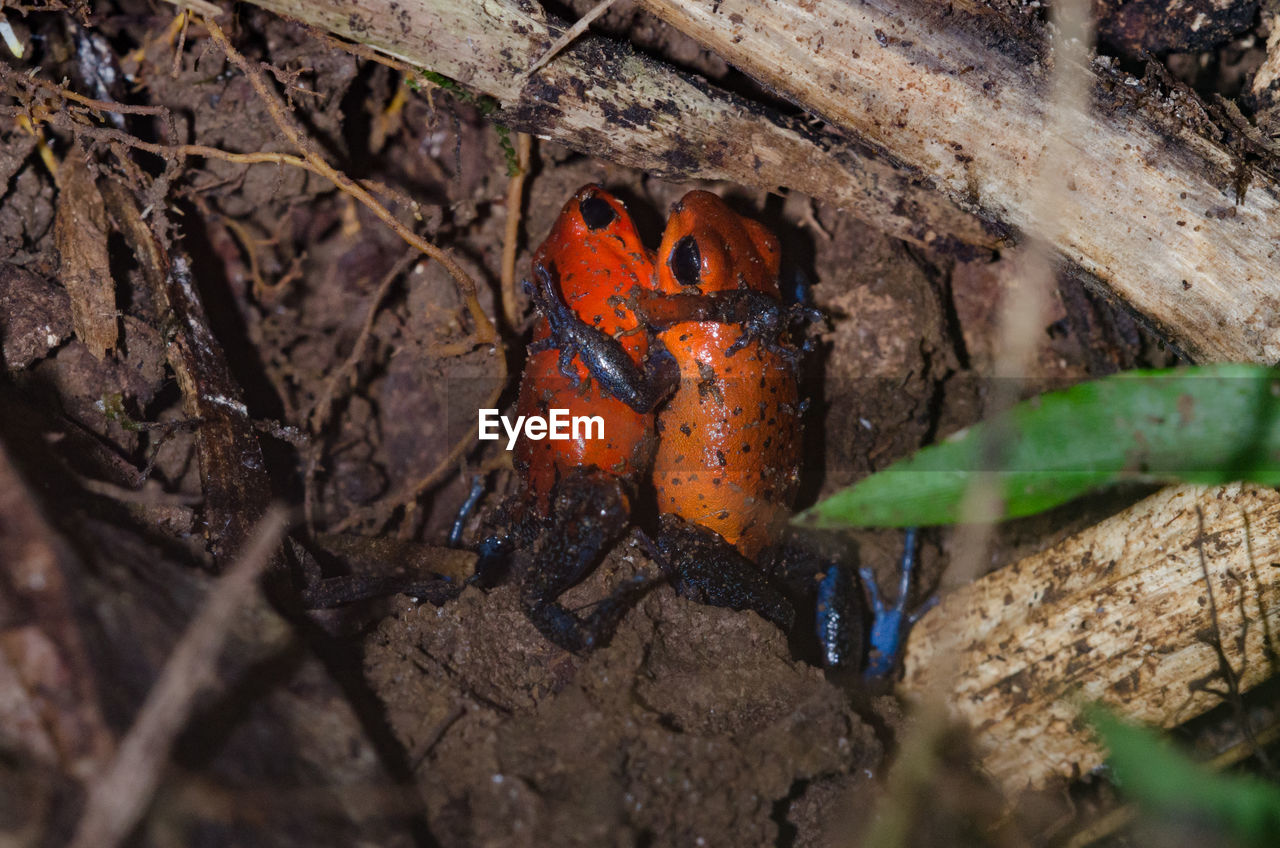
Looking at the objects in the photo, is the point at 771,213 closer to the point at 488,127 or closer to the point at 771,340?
the point at 771,340

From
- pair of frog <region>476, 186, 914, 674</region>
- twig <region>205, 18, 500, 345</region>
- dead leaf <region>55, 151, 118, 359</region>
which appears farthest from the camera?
pair of frog <region>476, 186, 914, 674</region>

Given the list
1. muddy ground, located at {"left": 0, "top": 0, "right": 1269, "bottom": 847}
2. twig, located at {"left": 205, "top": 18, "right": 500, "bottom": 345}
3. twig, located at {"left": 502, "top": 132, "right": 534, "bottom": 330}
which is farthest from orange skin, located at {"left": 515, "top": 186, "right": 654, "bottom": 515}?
twig, located at {"left": 205, "top": 18, "right": 500, "bottom": 345}

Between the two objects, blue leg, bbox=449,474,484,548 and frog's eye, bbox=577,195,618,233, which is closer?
frog's eye, bbox=577,195,618,233

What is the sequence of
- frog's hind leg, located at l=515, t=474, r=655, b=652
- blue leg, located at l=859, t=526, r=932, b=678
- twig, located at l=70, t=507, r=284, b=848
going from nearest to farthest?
twig, located at l=70, t=507, r=284, b=848
frog's hind leg, located at l=515, t=474, r=655, b=652
blue leg, located at l=859, t=526, r=932, b=678

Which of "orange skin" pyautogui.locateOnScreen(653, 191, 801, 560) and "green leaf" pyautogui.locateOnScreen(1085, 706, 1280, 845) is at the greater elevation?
"orange skin" pyautogui.locateOnScreen(653, 191, 801, 560)

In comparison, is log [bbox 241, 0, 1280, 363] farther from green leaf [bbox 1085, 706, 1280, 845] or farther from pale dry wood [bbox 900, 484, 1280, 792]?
green leaf [bbox 1085, 706, 1280, 845]
